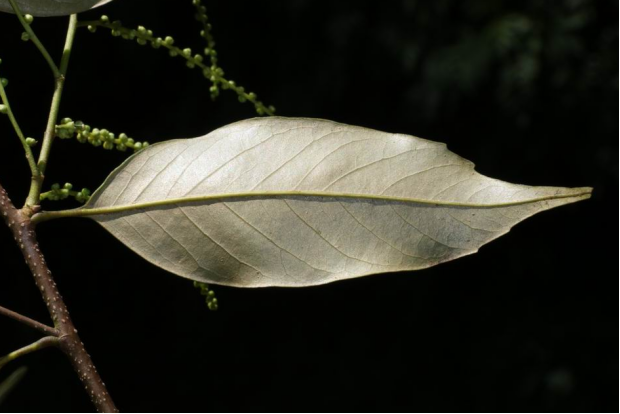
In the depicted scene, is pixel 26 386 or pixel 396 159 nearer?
pixel 396 159

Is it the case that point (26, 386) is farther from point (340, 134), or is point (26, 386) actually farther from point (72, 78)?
point (340, 134)

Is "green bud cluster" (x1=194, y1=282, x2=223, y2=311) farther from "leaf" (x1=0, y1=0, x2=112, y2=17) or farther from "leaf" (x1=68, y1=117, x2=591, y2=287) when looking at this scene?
"leaf" (x1=0, y1=0, x2=112, y2=17)

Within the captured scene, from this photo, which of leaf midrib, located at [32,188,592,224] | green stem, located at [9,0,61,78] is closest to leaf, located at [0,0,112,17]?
green stem, located at [9,0,61,78]

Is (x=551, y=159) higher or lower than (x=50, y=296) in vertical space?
lower

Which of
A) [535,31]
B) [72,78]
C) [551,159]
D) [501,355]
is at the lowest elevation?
[501,355]

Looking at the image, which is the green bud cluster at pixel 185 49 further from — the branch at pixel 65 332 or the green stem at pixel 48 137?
the branch at pixel 65 332

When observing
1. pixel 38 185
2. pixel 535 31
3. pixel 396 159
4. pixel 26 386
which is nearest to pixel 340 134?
pixel 396 159
